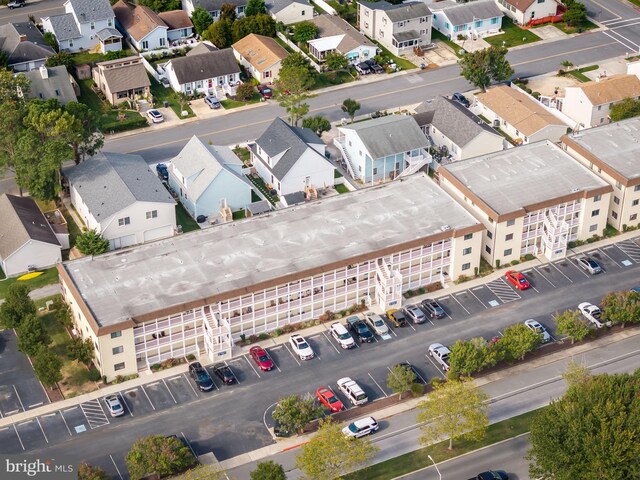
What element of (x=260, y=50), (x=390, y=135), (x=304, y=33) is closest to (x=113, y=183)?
(x=390, y=135)

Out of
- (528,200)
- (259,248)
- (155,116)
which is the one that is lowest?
(155,116)

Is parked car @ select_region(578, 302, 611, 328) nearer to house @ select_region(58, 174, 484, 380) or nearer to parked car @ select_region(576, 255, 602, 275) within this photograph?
parked car @ select_region(576, 255, 602, 275)

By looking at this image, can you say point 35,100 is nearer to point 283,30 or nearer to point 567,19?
point 283,30

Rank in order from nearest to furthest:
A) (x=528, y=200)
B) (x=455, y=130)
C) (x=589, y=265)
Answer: (x=589, y=265)
(x=528, y=200)
(x=455, y=130)

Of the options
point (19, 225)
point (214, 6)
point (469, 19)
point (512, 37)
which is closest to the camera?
point (19, 225)

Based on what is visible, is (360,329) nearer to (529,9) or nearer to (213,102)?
(213,102)

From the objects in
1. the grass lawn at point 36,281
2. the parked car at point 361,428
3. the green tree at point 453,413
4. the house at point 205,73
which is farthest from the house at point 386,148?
the green tree at point 453,413

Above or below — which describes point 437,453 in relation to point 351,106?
below
